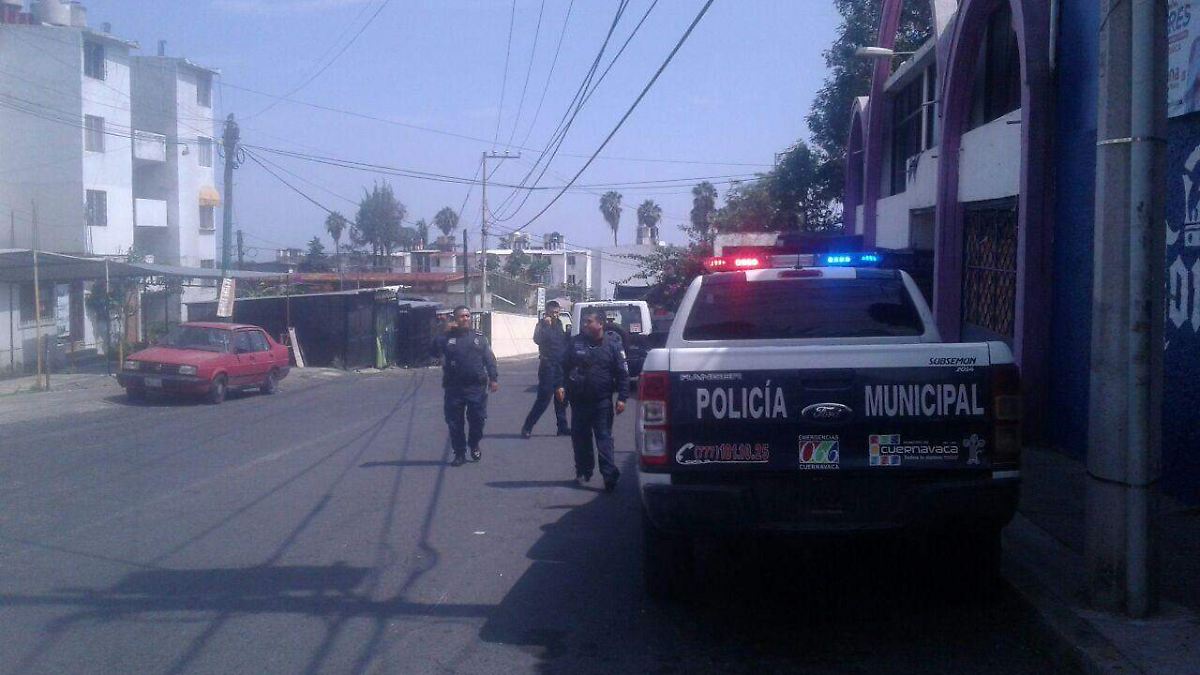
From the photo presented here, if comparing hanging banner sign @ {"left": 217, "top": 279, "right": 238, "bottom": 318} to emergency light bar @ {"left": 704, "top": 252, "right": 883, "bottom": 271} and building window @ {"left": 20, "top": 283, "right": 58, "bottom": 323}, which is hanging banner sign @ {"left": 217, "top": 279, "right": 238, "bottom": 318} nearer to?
building window @ {"left": 20, "top": 283, "right": 58, "bottom": 323}

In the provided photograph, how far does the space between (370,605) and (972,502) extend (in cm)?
348

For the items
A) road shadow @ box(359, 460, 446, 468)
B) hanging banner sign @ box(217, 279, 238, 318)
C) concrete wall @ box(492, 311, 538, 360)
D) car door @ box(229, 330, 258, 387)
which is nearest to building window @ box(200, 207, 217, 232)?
concrete wall @ box(492, 311, 538, 360)

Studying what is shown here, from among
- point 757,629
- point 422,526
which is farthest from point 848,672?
point 422,526

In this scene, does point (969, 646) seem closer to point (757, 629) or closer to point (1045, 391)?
point (757, 629)

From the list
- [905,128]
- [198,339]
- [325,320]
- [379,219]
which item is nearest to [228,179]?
[325,320]

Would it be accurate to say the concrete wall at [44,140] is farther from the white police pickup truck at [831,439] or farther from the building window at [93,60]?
the white police pickup truck at [831,439]

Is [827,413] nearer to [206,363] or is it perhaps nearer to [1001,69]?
[1001,69]

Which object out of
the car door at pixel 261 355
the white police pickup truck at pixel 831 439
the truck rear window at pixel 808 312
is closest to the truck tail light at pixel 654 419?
the white police pickup truck at pixel 831 439

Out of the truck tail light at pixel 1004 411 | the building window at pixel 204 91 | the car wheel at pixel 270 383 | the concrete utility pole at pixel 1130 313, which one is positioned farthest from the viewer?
the building window at pixel 204 91

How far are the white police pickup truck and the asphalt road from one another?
0.69 metres

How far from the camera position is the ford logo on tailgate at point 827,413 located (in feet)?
18.4

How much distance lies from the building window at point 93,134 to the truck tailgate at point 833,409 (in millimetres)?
38356

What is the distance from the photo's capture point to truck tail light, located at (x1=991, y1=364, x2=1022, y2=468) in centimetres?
553

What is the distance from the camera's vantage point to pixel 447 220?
10338 centimetres
